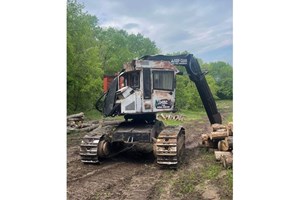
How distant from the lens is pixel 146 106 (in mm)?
4352

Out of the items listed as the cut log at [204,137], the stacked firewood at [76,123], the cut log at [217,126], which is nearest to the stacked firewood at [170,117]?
the cut log at [204,137]

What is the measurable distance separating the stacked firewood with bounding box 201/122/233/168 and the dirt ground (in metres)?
0.10

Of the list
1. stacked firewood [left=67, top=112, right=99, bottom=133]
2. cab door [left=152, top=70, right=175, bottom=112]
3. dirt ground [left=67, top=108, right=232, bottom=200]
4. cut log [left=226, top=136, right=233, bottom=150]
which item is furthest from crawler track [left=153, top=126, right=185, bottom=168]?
stacked firewood [left=67, top=112, right=99, bottom=133]

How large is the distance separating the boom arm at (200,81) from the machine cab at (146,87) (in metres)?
0.17

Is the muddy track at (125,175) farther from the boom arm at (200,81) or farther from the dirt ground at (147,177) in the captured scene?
the boom arm at (200,81)

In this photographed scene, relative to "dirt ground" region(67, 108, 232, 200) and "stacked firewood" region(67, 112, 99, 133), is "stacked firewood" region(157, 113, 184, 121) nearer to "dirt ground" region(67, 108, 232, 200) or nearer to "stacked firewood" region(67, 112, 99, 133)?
"dirt ground" region(67, 108, 232, 200)

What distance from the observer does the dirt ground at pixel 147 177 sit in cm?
351

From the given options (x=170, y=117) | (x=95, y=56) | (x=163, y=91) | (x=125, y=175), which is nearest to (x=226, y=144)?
(x=170, y=117)

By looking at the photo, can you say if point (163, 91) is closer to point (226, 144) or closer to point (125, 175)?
point (226, 144)

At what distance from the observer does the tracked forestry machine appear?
4.18m

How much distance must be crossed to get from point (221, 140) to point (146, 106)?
1.12 m

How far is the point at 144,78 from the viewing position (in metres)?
4.39

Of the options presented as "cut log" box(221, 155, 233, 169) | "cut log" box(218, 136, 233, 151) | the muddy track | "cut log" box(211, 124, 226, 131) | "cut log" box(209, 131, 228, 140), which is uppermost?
"cut log" box(211, 124, 226, 131)
